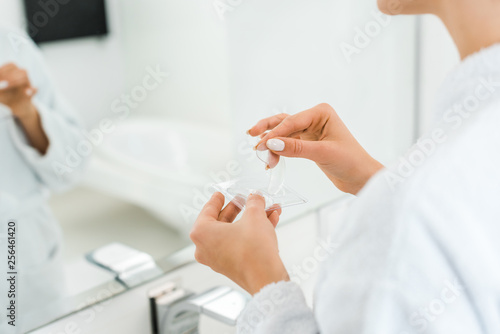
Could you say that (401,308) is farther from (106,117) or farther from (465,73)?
(106,117)

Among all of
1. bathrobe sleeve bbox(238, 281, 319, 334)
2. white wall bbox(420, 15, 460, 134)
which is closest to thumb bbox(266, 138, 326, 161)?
bathrobe sleeve bbox(238, 281, 319, 334)

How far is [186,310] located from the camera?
892 millimetres

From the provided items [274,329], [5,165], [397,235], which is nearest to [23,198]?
[5,165]

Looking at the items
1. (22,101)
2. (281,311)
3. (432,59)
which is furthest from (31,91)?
(432,59)

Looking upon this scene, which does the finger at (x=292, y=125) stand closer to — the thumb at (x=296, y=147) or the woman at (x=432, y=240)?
the thumb at (x=296, y=147)

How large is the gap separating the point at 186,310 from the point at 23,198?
0.35 metres

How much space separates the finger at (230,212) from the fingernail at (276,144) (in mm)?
82

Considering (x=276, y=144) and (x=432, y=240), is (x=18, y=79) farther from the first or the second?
(x=432, y=240)

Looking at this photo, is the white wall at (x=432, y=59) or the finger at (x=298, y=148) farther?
the white wall at (x=432, y=59)

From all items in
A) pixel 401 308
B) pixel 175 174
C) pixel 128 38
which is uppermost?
pixel 128 38

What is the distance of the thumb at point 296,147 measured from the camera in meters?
0.62

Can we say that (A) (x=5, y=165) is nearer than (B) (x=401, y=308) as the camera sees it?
No

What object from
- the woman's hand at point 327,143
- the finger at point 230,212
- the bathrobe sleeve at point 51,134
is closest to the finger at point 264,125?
the woman's hand at point 327,143

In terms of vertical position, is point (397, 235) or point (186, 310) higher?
point (397, 235)
